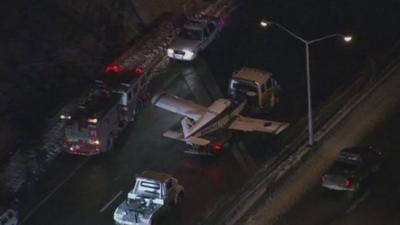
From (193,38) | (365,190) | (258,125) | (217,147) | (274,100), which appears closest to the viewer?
(365,190)

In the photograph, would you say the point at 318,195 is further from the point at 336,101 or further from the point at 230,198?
the point at 336,101

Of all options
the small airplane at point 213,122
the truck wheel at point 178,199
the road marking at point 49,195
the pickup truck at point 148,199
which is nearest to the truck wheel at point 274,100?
the small airplane at point 213,122

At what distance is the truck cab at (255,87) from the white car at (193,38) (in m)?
5.57

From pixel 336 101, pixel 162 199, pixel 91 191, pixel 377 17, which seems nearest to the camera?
pixel 162 199

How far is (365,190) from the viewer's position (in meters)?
47.7

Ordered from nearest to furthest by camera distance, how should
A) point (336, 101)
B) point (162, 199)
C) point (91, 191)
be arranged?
1. point (162, 199)
2. point (91, 191)
3. point (336, 101)

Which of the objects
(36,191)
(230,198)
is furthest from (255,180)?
(36,191)

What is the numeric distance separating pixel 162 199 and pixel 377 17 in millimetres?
29467

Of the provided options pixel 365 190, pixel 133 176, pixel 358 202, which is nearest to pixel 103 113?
pixel 133 176

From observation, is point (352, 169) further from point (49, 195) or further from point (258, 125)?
point (49, 195)

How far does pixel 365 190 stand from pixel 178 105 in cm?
1307

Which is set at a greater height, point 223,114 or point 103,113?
point 103,113

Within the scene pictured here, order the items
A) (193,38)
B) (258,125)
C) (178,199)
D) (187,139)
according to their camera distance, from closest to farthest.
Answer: (178,199) < (187,139) < (258,125) < (193,38)

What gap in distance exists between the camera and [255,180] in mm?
47750
